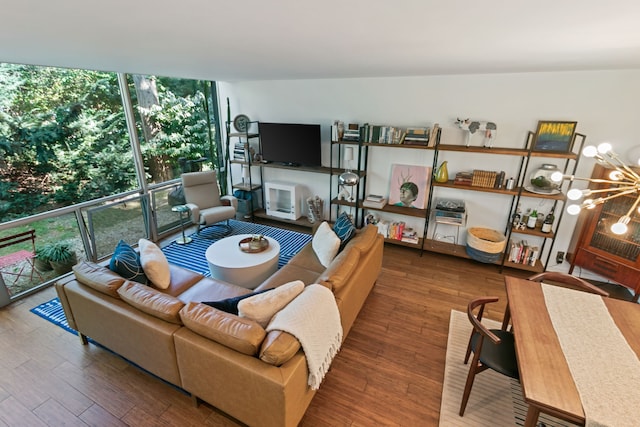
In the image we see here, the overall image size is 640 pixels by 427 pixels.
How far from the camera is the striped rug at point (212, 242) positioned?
4.05 meters

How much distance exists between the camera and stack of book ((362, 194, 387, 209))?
4.39 metres

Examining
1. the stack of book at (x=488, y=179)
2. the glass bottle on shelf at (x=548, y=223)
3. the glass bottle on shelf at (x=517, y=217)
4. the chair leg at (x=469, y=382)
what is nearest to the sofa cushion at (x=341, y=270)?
the chair leg at (x=469, y=382)

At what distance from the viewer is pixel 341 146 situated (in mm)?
4633

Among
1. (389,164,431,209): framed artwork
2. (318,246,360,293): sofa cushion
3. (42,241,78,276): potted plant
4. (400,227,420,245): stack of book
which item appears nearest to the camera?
(318,246,360,293): sofa cushion

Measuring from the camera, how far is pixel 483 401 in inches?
87.7

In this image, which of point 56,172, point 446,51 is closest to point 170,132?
point 56,172

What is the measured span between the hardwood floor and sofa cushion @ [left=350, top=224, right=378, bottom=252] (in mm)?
754

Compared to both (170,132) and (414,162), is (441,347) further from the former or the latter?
(170,132)

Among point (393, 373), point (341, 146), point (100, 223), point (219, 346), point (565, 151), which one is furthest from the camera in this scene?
point (341, 146)

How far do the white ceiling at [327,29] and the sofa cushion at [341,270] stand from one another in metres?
1.62

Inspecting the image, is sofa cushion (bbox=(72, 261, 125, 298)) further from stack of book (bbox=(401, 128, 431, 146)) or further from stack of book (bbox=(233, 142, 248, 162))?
stack of book (bbox=(401, 128, 431, 146))

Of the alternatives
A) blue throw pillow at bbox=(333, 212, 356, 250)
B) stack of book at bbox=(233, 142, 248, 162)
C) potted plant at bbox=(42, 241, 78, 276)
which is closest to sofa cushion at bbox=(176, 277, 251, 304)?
blue throw pillow at bbox=(333, 212, 356, 250)

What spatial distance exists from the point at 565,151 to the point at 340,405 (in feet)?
11.7

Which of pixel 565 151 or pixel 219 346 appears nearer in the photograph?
pixel 219 346
